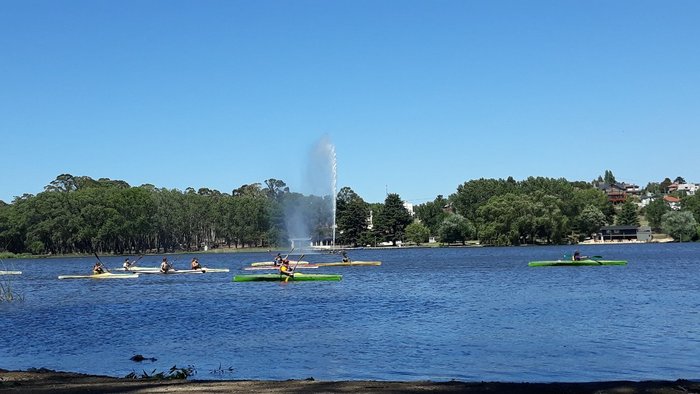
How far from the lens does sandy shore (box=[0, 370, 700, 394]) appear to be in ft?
40.0

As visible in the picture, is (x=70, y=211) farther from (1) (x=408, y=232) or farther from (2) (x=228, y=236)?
(1) (x=408, y=232)

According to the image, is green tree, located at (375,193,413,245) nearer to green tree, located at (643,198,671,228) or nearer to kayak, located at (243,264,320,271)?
green tree, located at (643,198,671,228)

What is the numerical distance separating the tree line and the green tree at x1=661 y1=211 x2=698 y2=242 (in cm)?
18

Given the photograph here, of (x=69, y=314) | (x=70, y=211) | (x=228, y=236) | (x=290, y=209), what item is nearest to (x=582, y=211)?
(x=290, y=209)

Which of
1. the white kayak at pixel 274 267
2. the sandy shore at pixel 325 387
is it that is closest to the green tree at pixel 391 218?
the white kayak at pixel 274 267

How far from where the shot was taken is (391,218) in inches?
6280

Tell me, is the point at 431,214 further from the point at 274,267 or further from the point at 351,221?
the point at 274,267

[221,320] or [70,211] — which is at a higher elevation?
[70,211]

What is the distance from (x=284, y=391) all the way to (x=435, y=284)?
3844 centimetres

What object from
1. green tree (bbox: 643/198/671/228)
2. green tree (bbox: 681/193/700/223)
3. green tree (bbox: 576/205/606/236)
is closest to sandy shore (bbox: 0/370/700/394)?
green tree (bbox: 576/205/606/236)

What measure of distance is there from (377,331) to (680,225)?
131 meters

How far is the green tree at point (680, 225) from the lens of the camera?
142000 millimetres

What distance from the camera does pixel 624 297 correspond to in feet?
122

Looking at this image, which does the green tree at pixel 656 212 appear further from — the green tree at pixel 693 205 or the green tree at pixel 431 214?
the green tree at pixel 431 214
